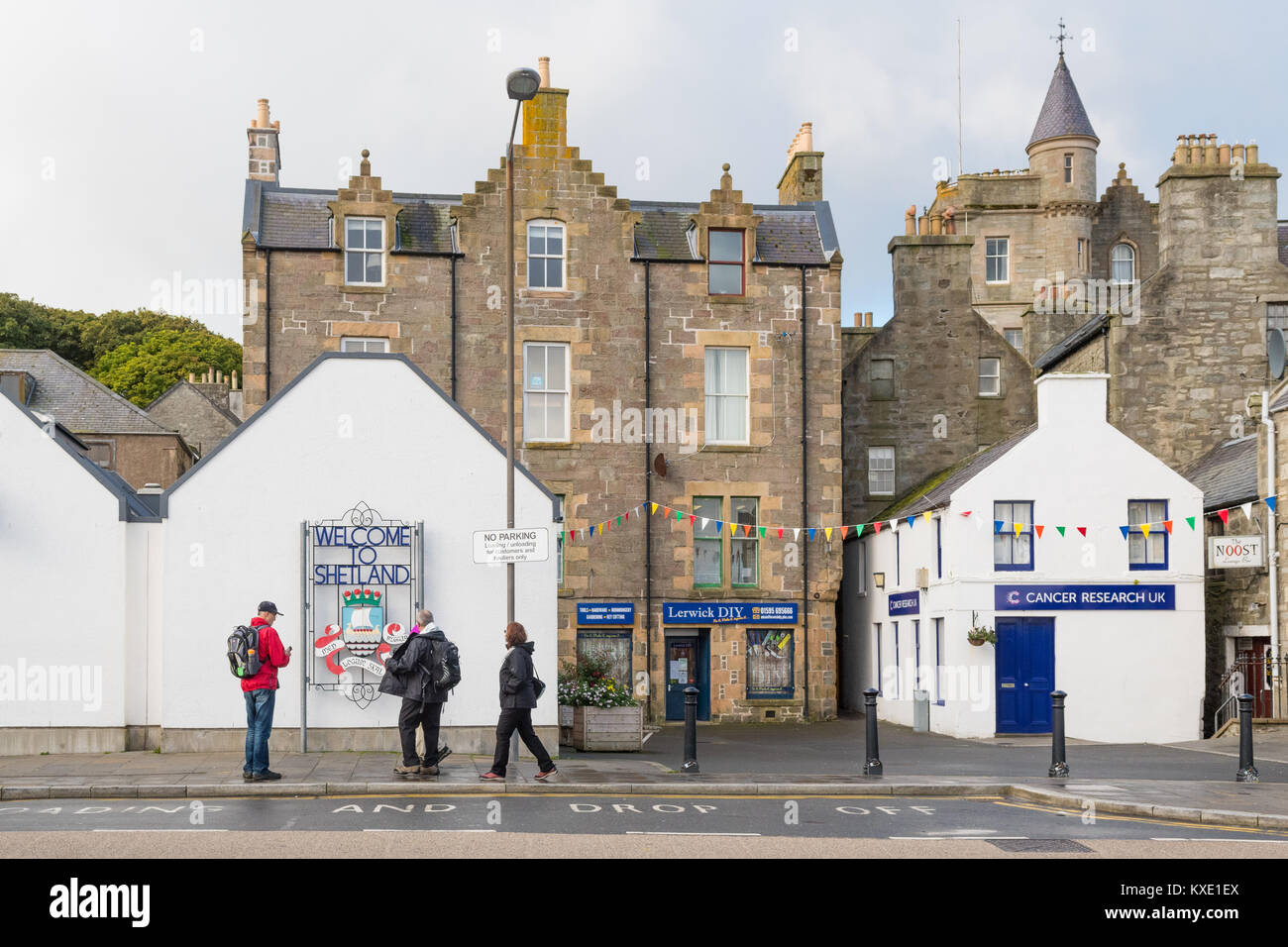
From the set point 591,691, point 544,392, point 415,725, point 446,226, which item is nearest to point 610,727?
point 591,691

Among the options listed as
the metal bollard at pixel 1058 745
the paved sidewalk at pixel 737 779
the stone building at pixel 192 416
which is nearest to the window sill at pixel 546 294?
the paved sidewalk at pixel 737 779

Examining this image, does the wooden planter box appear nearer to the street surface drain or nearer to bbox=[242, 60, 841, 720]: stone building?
bbox=[242, 60, 841, 720]: stone building

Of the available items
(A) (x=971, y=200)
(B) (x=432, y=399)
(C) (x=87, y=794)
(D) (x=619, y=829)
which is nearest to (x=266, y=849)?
(D) (x=619, y=829)

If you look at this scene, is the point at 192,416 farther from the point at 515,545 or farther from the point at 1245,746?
the point at 1245,746

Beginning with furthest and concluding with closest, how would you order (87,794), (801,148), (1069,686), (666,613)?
(801,148), (666,613), (1069,686), (87,794)

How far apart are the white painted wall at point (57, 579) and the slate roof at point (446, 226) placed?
12758 mm

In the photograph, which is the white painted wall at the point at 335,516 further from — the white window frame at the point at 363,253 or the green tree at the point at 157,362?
the green tree at the point at 157,362

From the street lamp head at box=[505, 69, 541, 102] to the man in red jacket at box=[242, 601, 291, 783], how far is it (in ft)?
22.9

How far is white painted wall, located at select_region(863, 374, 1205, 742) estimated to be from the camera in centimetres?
2931

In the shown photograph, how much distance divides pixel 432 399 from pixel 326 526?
2.38m

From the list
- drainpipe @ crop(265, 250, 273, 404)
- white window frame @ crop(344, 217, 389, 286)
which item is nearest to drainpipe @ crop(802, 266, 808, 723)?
white window frame @ crop(344, 217, 389, 286)

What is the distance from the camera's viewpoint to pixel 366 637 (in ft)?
66.7

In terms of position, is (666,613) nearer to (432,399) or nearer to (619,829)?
(432,399)

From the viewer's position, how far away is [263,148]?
36.0 m
